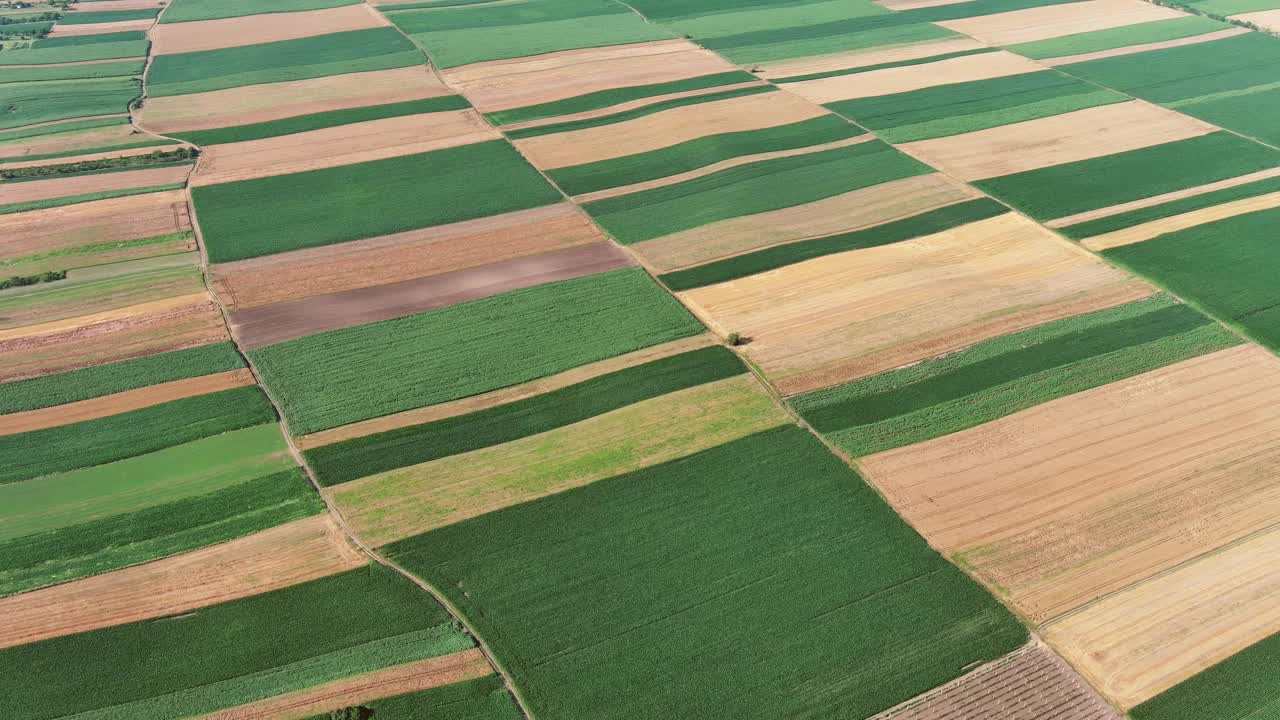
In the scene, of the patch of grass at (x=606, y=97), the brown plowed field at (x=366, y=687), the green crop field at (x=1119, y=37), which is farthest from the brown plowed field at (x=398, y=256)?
the green crop field at (x=1119, y=37)

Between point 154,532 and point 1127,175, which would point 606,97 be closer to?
point 1127,175

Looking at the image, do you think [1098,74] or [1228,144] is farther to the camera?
[1098,74]

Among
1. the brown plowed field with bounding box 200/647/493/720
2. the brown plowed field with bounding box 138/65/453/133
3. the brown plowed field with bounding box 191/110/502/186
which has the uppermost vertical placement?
the brown plowed field with bounding box 138/65/453/133

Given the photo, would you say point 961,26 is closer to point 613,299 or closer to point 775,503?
point 613,299

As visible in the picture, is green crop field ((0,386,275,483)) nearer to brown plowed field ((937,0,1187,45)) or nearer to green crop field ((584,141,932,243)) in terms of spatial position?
green crop field ((584,141,932,243))

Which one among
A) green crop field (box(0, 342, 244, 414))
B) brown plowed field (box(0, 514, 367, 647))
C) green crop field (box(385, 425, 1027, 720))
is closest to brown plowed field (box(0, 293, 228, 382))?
green crop field (box(0, 342, 244, 414))

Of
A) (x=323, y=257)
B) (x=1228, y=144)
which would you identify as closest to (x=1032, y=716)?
(x=323, y=257)
